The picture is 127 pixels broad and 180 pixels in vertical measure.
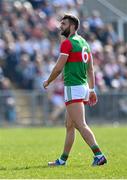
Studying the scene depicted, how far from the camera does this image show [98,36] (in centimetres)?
2802

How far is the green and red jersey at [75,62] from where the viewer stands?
10.5 metres

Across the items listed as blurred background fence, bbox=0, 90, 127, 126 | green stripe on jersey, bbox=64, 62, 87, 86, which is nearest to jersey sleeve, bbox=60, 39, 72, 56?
green stripe on jersey, bbox=64, 62, 87, 86

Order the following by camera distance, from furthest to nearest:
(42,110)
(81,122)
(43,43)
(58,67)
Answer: (43,43), (42,110), (81,122), (58,67)

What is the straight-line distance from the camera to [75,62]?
417 inches

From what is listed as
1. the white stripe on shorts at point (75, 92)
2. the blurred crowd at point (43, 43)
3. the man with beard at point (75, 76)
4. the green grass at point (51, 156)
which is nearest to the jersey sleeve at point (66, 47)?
the man with beard at point (75, 76)

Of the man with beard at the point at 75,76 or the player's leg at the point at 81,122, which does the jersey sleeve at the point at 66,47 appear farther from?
the player's leg at the point at 81,122

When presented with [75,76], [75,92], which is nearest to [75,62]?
[75,76]

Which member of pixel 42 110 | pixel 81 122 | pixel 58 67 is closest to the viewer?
pixel 58 67

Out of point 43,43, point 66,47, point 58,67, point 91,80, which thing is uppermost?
point 66,47

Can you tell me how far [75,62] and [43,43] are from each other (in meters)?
15.0

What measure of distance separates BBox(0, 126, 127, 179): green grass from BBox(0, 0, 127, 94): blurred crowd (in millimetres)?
4083

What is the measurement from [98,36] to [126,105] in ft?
13.9

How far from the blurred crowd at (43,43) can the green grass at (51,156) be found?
4083mm

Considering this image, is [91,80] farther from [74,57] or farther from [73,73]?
[74,57]
